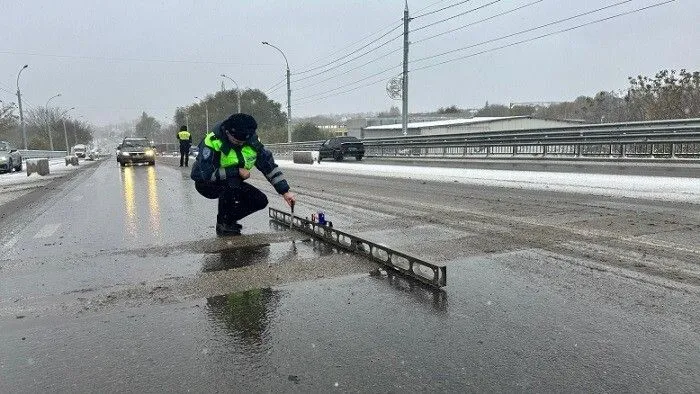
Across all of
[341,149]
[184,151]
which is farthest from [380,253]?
[341,149]

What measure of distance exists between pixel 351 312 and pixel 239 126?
10.8 feet

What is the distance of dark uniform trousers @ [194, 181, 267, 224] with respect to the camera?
661 centimetres

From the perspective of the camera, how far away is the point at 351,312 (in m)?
3.56

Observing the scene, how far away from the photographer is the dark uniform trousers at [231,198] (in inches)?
260

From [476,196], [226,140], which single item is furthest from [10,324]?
[476,196]

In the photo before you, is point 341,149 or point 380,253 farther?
point 341,149

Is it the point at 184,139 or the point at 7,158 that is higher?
the point at 184,139

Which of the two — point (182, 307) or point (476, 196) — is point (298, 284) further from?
point (476, 196)

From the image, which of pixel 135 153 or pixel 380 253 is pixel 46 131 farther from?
pixel 380 253

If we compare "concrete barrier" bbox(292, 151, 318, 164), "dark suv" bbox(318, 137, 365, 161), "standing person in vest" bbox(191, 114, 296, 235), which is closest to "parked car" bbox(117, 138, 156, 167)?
"concrete barrier" bbox(292, 151, 318, 164)

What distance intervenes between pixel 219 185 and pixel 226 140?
70cm

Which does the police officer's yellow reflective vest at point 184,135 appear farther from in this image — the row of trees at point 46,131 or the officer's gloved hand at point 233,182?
the row of trees at point 46,131

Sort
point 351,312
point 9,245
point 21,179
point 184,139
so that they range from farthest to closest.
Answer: point 184,139 → point 21,179 → point 9,245 → point 351,312

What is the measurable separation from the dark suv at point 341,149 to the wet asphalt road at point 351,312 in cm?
2305
